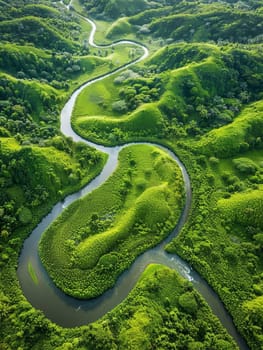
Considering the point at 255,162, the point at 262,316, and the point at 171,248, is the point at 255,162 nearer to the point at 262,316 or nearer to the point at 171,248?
the point at 171,248

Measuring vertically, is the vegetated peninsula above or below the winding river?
above

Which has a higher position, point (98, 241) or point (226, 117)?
point (226, 117)

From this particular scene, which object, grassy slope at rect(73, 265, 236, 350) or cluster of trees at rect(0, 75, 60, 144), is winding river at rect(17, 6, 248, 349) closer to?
grassy slope at rect(73, 265, 236, 350)

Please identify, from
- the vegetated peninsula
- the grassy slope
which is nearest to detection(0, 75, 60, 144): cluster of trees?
the vegetated peninsula

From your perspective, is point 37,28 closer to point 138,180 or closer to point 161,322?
point 138,180

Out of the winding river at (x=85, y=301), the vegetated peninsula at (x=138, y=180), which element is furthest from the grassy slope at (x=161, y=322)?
the winding river at (x=85, y=301)

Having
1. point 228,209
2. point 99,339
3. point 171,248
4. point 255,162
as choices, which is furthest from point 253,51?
point 99,339

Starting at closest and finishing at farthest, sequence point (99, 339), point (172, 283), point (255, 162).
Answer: point (99, 339)
point (172, 283)
point (255, 162)
